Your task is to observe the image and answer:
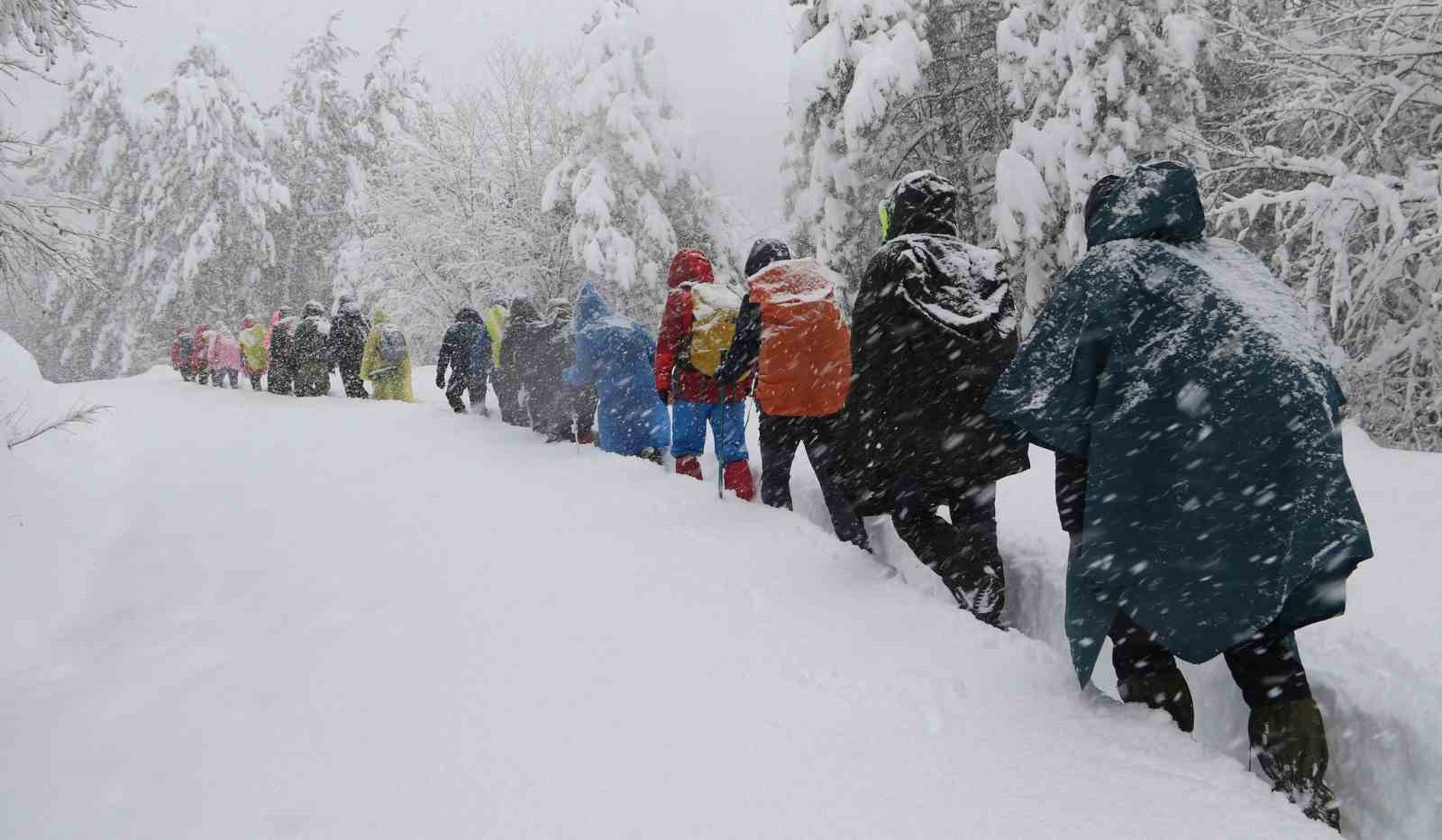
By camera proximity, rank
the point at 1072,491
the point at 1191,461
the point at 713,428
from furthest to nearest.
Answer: the point at 713,428 → the point at 1072,491 → the point at 1191,461

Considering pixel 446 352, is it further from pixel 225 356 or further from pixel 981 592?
pixel 225 356

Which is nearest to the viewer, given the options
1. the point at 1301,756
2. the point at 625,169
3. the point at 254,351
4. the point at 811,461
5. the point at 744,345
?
the point at 1301,756

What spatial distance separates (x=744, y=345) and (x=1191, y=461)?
3.38 m

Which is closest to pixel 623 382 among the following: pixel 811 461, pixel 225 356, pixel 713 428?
pixel 713 428

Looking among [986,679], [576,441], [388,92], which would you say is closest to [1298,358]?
[986,679]

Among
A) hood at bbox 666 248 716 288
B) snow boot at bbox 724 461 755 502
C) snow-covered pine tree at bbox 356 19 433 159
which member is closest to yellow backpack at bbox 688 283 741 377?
hood at bbox 666 248 716 288

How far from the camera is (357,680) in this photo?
354 cm

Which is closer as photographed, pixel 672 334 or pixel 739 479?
pixel 739 479

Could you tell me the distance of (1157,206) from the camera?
274 centimetres

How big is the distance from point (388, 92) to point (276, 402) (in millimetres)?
26634

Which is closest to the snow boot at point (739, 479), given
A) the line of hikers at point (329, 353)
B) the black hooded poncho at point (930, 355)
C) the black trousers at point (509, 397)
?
the black hooded poncho at point (930, 355)

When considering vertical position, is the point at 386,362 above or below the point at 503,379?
above

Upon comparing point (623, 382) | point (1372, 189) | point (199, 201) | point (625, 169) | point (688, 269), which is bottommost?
point (623, 382)

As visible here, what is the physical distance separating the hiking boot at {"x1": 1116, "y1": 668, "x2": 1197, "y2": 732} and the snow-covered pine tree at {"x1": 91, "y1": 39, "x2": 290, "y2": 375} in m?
40.9
